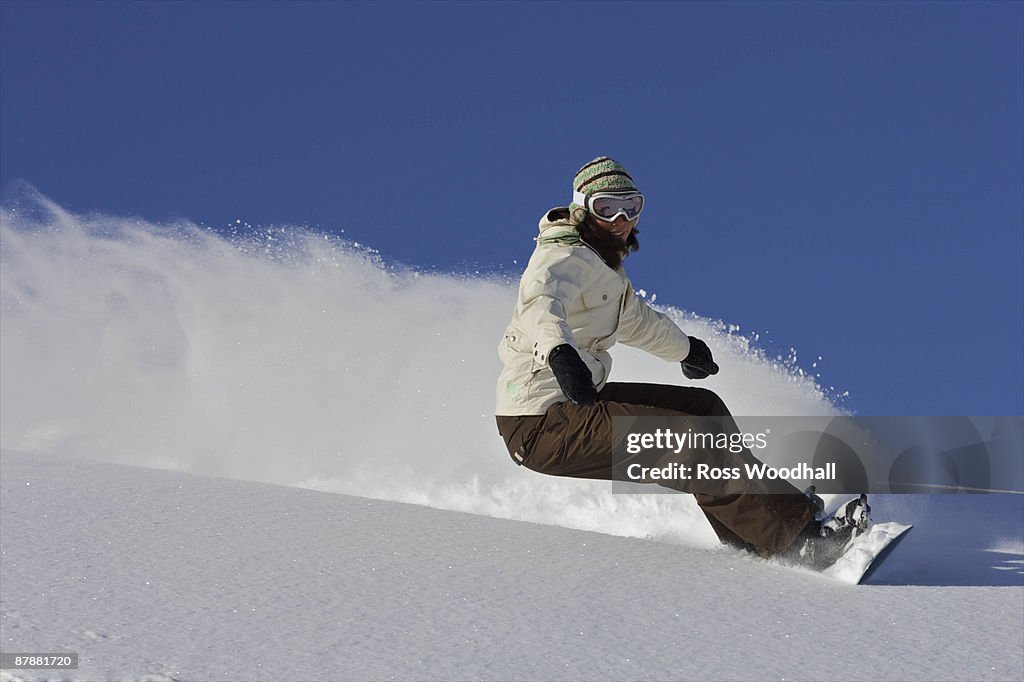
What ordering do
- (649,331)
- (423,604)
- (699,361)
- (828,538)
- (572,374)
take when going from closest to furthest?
1. (423,604)
2. (572,374)
3. (828,538)
4. (649,331)
5. (699,361)

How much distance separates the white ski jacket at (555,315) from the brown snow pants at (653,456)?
9cm

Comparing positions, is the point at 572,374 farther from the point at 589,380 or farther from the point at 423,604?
the point at 423,604

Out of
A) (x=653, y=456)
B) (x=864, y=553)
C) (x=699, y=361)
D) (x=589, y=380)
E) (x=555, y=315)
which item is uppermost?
(x=699, y=361)

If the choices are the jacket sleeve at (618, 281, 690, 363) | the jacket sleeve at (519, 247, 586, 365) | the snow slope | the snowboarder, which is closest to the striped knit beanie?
the snowboarder

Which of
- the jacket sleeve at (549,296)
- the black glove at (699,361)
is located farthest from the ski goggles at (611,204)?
the black glove at (699,361)

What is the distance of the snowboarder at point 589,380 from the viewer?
390cm

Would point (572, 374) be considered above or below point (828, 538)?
above

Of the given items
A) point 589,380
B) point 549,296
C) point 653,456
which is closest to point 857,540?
point 653,456

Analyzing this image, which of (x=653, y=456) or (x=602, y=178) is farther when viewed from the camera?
(x=602, y=178)

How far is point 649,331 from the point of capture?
15.5 ft

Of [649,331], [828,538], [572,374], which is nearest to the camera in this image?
[572,374]

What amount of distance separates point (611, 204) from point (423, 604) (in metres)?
1.87

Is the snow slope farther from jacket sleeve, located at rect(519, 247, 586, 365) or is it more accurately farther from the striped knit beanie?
the striped knit beanie

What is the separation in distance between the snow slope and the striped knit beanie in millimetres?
1332
